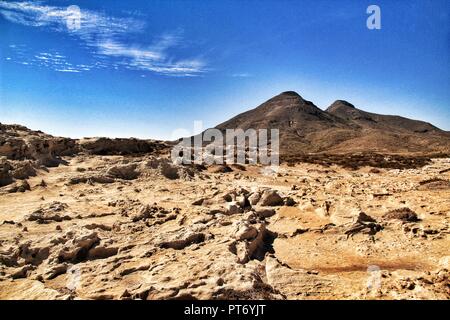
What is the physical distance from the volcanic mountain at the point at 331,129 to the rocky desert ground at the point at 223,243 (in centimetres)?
5077

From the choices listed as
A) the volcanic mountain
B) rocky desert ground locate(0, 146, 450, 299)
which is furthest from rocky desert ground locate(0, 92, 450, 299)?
the volcanic mountain

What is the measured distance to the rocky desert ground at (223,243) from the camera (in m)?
6.35

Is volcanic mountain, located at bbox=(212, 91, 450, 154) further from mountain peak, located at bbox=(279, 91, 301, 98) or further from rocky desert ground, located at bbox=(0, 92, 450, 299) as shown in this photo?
rocky desert ground, located at bbox=(0, 92, 450, 299)

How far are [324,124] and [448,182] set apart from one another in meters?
91.3

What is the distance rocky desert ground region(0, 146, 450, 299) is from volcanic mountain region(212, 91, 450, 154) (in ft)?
167

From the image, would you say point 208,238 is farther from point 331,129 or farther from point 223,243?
point 331,129

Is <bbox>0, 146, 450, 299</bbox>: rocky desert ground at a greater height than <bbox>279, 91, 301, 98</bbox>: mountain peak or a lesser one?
lesser

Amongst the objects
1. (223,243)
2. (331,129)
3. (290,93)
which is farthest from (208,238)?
(290,93)

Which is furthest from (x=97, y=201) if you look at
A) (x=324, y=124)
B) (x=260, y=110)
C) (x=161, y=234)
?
(x=260, y=110)

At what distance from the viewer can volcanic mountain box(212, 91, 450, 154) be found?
219 ft

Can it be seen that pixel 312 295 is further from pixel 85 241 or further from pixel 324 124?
pixel 324 124

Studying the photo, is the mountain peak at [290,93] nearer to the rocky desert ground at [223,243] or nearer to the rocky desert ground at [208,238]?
the rocky desert ground at [208,238]

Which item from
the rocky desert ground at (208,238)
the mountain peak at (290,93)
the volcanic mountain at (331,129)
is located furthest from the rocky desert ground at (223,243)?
the mountain peak at (290,93)

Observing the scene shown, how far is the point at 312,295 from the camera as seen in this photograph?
6.59 metres
